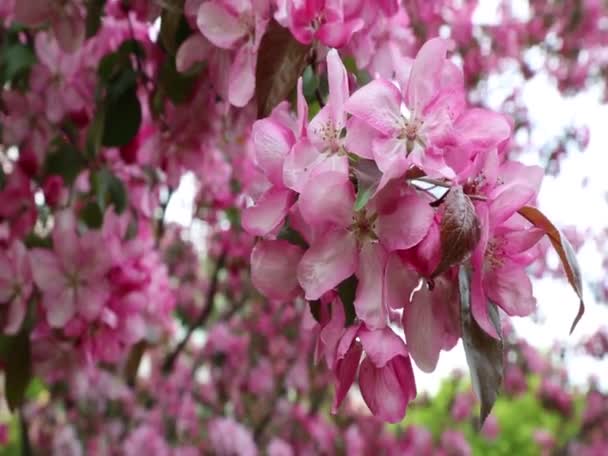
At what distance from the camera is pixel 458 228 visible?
19.7 inches

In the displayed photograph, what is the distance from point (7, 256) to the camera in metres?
1.09

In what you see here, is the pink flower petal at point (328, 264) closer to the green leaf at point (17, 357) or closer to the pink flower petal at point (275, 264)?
the pink flower petal at point (275, 264)

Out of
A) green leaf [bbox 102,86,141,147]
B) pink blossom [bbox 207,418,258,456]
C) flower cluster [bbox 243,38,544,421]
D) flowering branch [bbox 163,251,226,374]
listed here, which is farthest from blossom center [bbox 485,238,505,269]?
pink blossom [bbox 207,418,258,456]

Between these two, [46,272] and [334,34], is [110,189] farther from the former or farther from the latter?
[334,34]

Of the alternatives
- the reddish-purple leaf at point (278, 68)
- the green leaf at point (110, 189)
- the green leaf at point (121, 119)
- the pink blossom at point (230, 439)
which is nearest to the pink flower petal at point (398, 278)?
the reddish-purple leaf at point (278, 68)

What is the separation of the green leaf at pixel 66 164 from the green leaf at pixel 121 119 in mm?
130

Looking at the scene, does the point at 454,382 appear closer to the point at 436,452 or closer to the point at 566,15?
the point at 436,452

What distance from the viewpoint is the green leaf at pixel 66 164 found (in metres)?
A: 1.17

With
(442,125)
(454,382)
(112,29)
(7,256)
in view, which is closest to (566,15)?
(454,382)

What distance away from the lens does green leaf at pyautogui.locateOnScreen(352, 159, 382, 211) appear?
1.72ft

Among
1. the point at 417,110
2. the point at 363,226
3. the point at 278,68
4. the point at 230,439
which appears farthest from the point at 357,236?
the point at 230,439

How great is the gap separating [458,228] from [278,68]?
27 cm

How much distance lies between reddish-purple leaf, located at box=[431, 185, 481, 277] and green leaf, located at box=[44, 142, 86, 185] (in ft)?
2.56

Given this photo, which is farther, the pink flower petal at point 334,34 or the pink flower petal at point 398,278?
the pink flower petal at point 334,34
